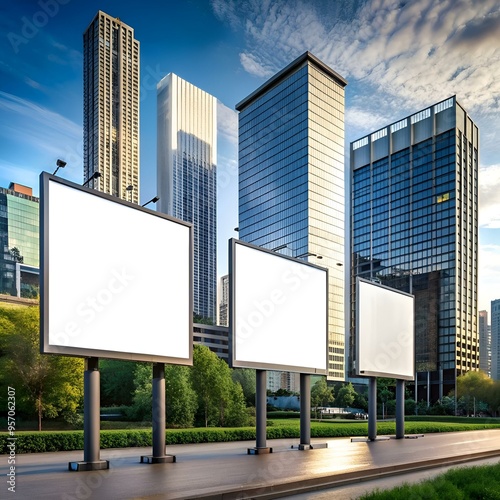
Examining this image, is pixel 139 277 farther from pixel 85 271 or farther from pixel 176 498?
pixel 176 498

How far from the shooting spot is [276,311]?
1834cm

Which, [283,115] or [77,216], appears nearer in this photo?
[77,216]

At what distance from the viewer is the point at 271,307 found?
18188mm

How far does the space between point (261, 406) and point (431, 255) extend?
109m

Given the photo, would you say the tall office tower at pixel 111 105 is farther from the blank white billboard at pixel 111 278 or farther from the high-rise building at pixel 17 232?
the blank white billboard at pixel 111 278

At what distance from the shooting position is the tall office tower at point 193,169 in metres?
91.3

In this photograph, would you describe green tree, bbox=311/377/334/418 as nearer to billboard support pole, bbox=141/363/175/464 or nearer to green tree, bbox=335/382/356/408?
green tree, bbox=335/382/356/408

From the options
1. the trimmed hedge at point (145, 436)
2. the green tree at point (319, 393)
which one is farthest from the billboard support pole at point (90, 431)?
the green tree at point (319, 393)

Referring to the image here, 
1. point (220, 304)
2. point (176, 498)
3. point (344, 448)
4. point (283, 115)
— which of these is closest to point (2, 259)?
point (220, 304)

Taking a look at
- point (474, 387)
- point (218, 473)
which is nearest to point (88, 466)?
point (218, 473)

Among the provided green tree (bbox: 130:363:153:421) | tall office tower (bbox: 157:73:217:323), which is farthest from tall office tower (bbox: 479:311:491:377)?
green tree (bbox: 130:363:153:421)

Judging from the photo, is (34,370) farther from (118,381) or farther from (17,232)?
(17,232)

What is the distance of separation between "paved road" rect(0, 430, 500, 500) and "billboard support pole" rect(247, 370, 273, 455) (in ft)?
1.32

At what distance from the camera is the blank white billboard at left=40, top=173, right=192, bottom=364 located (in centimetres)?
1241
